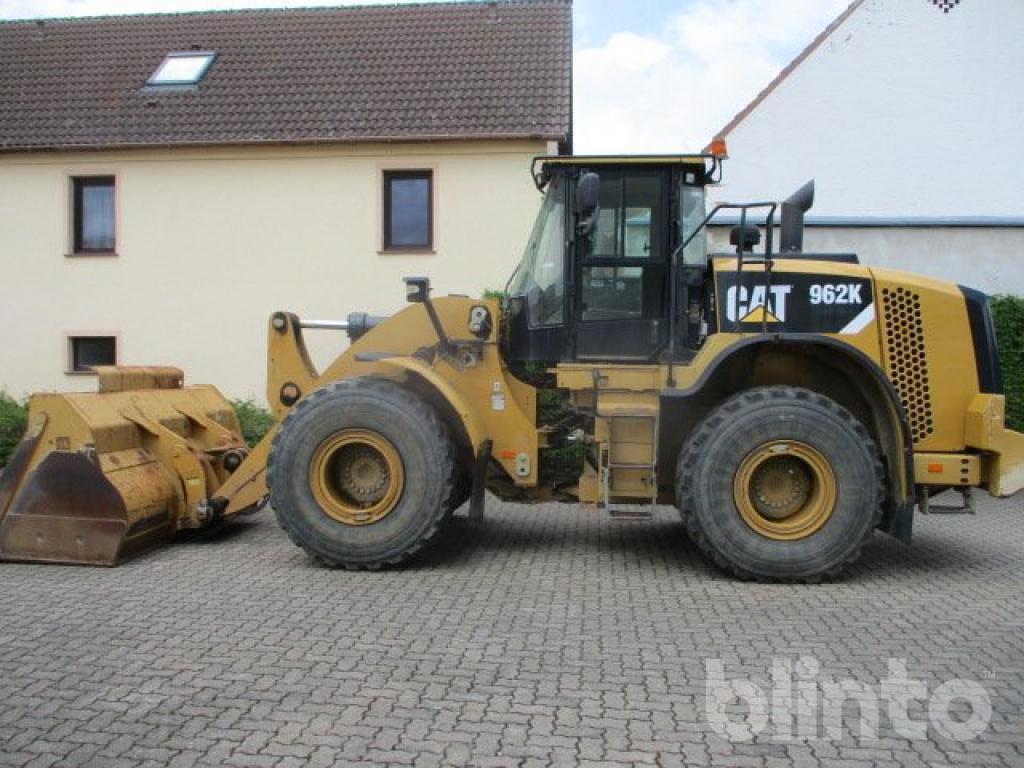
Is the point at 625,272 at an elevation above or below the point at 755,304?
above

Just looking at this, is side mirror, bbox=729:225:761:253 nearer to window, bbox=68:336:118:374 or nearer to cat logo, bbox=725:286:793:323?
cat logo, bbox=725:286:793:323

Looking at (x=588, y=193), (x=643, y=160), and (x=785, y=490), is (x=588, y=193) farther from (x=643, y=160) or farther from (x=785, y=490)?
(x=785, y=490)

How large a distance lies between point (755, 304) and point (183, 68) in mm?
13042

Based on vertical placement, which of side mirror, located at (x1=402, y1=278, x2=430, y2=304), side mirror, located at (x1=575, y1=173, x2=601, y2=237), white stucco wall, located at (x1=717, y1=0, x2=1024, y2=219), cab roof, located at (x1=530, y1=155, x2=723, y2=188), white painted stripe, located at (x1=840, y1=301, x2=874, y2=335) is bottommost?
white painted stripe, located at (x1=840, y1=301, x2=874, y2=335)

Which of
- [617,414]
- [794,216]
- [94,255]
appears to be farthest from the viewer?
[94,255]

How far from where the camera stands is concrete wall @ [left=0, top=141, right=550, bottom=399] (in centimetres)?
1438

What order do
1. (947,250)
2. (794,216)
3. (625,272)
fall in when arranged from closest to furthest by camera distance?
(625,272)
(794,216)
(947,250)

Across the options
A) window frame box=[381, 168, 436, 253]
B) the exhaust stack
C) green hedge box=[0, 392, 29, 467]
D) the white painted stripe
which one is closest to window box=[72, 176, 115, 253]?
window frame box=[381, 168, 436, 253]

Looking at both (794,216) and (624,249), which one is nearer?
(624,249)

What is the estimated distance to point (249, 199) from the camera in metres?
14.7

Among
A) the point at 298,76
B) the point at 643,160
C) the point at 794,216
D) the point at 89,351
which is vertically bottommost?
the point at 89,351

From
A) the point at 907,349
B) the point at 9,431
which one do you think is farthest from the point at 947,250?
the point at 9,431

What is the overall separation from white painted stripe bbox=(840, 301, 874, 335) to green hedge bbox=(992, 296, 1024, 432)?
5369 mm

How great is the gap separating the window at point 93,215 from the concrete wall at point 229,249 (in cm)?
25
